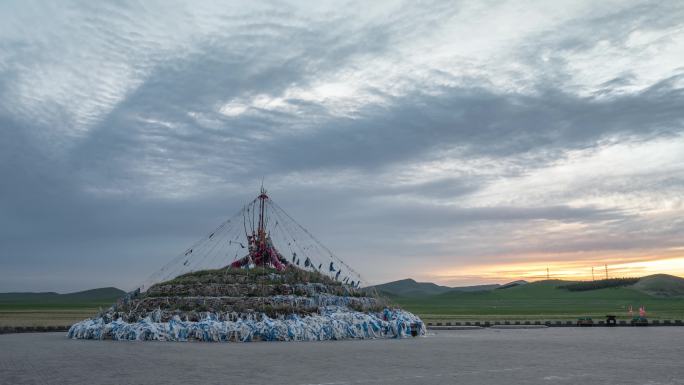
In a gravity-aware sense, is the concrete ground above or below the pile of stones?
below

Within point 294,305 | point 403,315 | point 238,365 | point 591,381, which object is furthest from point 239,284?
point 591,381

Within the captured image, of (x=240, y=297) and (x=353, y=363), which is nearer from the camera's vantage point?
(x=353, y=363)

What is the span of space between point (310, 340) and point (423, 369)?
60.1ft

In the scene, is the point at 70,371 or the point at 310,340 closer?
the point at 70,371

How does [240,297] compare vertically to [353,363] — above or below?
above

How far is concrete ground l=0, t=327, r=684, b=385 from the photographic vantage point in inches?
768

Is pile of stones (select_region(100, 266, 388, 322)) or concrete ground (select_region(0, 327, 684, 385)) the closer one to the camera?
concrete ground (select_region(0, 327, 684, 385))

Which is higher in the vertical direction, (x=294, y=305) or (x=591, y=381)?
(x=294, y=305)

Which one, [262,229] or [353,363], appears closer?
[353,363]

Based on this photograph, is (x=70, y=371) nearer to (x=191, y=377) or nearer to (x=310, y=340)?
(x=191, y=377)

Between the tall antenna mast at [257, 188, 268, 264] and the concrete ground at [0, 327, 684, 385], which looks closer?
the concrete ground at [0, 327, 684, 385]

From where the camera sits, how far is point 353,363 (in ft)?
79.8

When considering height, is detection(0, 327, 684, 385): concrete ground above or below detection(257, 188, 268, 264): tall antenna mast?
below

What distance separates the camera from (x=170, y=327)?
3950cm
